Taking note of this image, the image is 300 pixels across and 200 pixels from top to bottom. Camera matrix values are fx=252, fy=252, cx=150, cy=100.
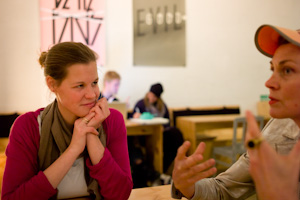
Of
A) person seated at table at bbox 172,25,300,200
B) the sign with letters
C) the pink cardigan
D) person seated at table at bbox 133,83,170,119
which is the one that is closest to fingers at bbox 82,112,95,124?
the pink cardigan

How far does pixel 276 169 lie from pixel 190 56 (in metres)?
4.37

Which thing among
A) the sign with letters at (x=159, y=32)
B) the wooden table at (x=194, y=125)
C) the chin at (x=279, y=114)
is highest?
the sign with letters at (x=159, y=32)

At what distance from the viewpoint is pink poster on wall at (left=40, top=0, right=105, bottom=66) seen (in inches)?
154

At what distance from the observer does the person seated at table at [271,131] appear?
0.71 m

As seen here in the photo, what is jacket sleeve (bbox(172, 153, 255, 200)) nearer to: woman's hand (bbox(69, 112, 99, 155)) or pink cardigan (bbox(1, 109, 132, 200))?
pink cardigan (bbox(1, 109, 132, 200))

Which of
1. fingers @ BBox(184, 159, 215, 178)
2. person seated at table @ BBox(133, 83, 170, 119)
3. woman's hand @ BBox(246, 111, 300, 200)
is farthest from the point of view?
person seated at table @ BBox(133, 83, 170, 119)

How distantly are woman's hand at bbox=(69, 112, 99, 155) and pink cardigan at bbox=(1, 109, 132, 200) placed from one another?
8 cm

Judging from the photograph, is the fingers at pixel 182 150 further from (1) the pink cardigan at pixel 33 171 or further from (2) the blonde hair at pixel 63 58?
(2) the blonde hair at pixel 63 58

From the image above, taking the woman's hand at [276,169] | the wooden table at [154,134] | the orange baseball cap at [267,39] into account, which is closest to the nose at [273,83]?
the orange baseball cap at [267,39]

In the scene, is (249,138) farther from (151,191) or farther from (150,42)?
(150,42)

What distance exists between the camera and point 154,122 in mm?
3285

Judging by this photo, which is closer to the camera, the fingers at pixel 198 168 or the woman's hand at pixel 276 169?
the woman's hand at pixel 276 169

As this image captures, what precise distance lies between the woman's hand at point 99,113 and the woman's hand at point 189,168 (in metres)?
0.43

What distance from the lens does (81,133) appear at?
1.00 m
